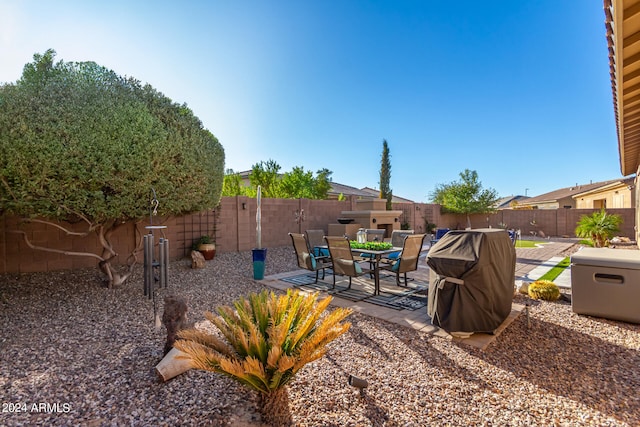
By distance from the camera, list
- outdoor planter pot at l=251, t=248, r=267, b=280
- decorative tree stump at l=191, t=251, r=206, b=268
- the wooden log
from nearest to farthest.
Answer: the wooden log
outdoor planter pot at l=251, t=248, r=267, b=280
decorative tree stump at l=191, t=251, r=206, b=268

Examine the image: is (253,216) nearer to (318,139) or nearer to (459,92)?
(318,139)

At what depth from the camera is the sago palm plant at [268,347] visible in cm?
180

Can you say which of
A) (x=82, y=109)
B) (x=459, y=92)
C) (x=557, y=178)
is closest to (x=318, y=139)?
(x=459, y=92)

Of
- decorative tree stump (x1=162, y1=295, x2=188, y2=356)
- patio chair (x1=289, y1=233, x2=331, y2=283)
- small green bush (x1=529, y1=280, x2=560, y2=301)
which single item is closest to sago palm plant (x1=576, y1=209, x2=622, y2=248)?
small green bush (x1=529, y1=280, x2=560, y2=301)

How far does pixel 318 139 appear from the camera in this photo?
16.2 m

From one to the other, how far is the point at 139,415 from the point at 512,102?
52.5 feet

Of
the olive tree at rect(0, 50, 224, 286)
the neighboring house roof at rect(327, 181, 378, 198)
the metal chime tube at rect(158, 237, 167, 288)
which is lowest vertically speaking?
the metal chime tube at rect(158, 237, 167, 288)

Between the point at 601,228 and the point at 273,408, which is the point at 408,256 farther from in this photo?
the point at 601,228

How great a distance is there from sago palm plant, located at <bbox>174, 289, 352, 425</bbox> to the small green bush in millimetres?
4757

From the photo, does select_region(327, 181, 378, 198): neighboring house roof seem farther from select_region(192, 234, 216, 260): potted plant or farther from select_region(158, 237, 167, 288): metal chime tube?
select_region(158, 237, 167, 288): metal chime tube

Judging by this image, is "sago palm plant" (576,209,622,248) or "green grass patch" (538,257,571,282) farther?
"sago palm plant" (576,209,622,248)

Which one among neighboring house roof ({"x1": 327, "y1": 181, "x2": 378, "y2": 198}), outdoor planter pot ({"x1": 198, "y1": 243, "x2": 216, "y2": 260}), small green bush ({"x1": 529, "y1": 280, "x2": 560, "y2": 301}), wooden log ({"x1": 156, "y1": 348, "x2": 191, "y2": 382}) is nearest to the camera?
wooden log ({"x1": 156, "y1": 348, "x2": 191, "y2": 382})

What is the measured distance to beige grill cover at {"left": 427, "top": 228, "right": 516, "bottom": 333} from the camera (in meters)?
3.28

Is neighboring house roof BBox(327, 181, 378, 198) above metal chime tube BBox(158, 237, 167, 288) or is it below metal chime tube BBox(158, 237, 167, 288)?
above
